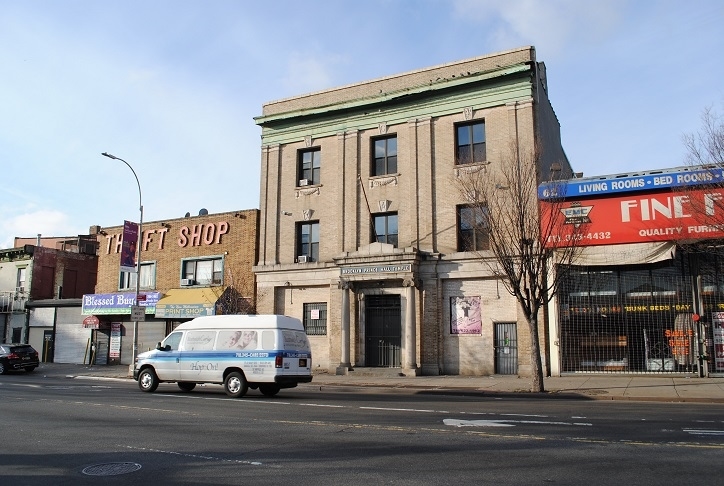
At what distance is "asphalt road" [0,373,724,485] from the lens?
23.3 ft

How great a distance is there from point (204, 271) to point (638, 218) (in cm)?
2087

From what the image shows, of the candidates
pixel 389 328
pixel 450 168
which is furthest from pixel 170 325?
pixel 450 168

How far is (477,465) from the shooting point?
295 inches

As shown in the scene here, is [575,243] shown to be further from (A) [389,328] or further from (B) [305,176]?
(B) [305,176]

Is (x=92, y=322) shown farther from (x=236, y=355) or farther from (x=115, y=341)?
(x=236, y=355)

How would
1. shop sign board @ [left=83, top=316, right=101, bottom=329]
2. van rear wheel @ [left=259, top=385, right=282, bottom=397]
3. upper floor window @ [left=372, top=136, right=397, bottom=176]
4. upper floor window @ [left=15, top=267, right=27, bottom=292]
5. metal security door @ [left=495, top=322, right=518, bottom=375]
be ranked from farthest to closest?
upper floor window @ [left=15, top=267, right=27, bottom=292] → shop sign board @ [left=83, top=316, right=101, bottom=329] → upper floor window @ [left=372, top=136, right=397, bottom=176] → metal security door @ [left=495, top=322, right=518, bottom=375] → van rear wheel @ [left=259, top=385, right=282, bottom=397]

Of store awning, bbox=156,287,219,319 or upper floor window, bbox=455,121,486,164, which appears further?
store awning, bbox=156,287,219,319

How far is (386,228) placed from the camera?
26500 mm

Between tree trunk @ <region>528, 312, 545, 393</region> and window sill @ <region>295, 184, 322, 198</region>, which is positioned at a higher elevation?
window sill @ <region>295, 184, 322, 198</region>

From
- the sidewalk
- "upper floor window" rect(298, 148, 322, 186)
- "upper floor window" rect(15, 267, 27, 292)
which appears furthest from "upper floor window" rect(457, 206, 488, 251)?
"upper floor window" rect(15, 267, 27, 292)

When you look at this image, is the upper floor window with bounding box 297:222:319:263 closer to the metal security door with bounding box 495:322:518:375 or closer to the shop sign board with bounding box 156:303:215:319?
the shop sign board with bounding box 156:303:215:319

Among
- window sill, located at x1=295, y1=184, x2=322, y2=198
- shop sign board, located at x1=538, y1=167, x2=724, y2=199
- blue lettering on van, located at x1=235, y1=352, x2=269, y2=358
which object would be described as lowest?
blue lettering on van, located at x1=235, y1=352, x2=269, y2=358

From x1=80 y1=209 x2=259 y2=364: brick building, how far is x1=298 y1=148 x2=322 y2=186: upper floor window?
3228mm

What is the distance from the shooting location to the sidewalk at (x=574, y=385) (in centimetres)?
1616
